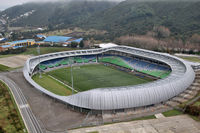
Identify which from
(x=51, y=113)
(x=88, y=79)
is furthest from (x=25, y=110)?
(x=88, y=79)

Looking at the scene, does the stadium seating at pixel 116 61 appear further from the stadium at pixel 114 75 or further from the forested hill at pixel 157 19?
the forested hill at pixel 157 19

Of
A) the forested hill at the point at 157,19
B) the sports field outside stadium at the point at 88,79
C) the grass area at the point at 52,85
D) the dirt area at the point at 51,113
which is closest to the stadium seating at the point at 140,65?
the sports field outside stadium at the point at 88,79

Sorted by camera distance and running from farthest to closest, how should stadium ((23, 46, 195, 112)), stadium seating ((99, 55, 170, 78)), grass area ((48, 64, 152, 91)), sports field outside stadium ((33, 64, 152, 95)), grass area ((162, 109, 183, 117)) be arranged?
stadium seating ((99, 55, 170, 78)) < grass area ((48, 64, 152, 91)) < sports field outside stadium ((33, 64, 152, 95)) < stadium ((23, 46, 195, 112)) < grass area ((162, 109, 183, 117))

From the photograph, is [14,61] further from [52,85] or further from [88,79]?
[88,79]

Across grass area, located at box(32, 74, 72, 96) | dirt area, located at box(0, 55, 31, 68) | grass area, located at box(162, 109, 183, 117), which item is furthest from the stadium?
dirt area, located at box(0, 55, 31, 68)

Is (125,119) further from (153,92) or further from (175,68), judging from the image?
(175,68)

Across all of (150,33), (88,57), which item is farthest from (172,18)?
(88,57)

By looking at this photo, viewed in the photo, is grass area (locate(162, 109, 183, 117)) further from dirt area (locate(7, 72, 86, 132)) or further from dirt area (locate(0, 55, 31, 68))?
dirt area (locate(0, 55, 31, 68))
